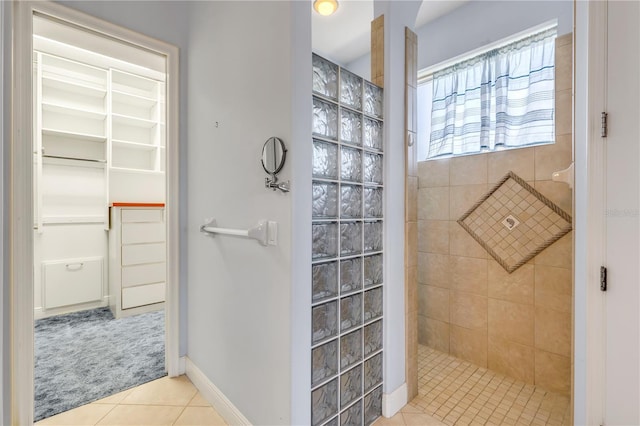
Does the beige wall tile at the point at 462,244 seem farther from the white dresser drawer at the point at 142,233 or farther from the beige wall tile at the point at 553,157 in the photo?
the white dresser drawer at the point at 142,233

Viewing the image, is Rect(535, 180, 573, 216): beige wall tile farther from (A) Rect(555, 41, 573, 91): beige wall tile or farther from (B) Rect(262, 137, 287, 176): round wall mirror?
(B) Rect(262, 137, 287, 176): round wall mirror

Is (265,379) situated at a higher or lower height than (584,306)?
lower

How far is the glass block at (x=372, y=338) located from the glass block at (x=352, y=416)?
24cm

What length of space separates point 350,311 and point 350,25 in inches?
96.7

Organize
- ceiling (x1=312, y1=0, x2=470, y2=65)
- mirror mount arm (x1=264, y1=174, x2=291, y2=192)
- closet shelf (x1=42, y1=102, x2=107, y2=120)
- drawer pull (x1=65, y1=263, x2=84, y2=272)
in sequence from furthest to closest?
1. drawer pull (x1=65, y1=263, x2=84, y2=272)
2. closet shelf (x1=42, y1=102, x2=107, y2=120)
3. ceiling (x1=312, y1=0, x2=470, y2=65)
4. mirror mount arm (x1=264, y1=174, x2=291, y2=192)

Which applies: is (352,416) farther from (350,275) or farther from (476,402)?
(476,402)

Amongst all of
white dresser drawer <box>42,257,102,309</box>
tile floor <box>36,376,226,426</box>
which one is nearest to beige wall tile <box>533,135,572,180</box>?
tile floor <box>36,376,226,426</box>

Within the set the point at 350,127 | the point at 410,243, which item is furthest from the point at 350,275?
the point at 350,127

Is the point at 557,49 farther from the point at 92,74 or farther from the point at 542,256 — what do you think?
the point at 92,74

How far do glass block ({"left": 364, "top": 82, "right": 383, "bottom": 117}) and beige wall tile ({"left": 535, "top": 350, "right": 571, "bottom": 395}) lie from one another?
1.82 metres

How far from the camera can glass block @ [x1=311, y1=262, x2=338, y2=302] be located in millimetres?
1241
